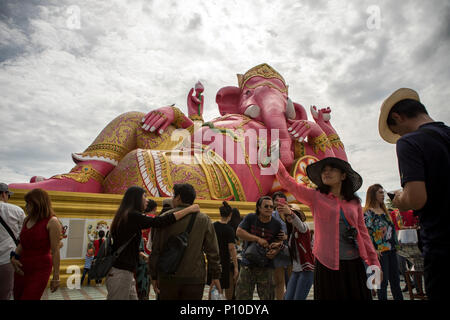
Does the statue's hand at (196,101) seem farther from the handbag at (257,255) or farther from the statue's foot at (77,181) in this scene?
the handbag at (257,255)

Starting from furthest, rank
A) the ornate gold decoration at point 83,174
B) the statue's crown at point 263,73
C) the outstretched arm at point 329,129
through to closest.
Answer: the outstretched arm at point 329,129 → the statue's crown at point 263,73 → the ornate gold decoration at point 83,174

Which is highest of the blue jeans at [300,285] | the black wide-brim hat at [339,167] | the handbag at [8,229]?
the black wide-brim hat at [339,167]

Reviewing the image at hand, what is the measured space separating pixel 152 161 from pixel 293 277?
377cm

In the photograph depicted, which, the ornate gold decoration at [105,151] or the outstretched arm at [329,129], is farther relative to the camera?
the outstretched arm at [329,129]

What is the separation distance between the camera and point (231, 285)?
12.0 ft

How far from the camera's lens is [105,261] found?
2.14 metres

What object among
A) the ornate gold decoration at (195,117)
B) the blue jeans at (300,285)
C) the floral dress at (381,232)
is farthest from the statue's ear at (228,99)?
the blue jeans at (300,285)

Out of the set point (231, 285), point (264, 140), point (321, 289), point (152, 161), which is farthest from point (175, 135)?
point (321, 289)

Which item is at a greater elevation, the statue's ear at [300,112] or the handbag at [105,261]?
the statue's ear at [300,112]

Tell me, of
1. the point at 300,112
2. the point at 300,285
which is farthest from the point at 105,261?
the point at 300,112

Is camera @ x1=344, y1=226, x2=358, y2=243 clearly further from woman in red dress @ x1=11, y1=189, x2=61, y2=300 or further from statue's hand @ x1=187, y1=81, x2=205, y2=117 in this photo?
statue's hand @ x1=187, y1=81, x2=205, y2=117

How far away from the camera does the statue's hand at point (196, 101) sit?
8422 millimetres

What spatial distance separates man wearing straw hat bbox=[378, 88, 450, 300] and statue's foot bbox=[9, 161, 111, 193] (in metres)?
5.47

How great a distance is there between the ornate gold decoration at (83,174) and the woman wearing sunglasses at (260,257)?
3.97 metres
